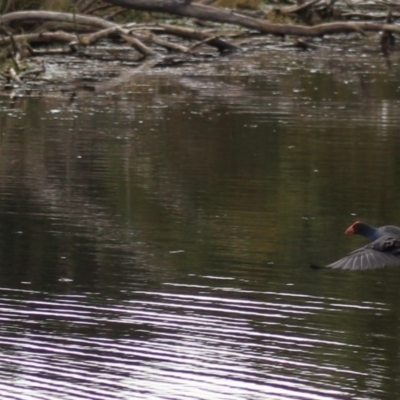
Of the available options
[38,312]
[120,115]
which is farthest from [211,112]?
[38,312]

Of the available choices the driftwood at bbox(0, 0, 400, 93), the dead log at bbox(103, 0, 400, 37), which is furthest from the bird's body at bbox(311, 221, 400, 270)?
the dead log at bbox(103, 0, 400, 37)

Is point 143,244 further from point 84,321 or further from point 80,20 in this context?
point 80,20

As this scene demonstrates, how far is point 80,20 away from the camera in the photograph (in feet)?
81.0

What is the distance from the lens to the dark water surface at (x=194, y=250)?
725 centimetres

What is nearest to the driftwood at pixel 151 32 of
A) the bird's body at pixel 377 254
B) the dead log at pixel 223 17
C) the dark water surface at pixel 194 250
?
the dead log at pixel 223 17

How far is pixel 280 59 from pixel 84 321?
738 inches

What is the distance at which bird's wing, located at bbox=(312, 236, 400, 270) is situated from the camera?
26.3 ft

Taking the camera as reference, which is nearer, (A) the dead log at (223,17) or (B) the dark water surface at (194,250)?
Answer: (B) the dark water surface at (194,250)

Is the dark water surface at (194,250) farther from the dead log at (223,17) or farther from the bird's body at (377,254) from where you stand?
the dead log at (223,17)

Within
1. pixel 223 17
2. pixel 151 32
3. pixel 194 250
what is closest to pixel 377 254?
pixel 194 250

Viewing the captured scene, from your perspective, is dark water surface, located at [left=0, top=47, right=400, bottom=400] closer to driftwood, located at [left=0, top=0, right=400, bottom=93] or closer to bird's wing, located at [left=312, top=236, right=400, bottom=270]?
bird's wing, located at [left=312, top=236, right=400, bottom=270]

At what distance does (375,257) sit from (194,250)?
2322 millimetres

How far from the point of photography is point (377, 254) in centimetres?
826

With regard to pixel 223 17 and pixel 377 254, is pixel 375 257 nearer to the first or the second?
pixel 377 254
